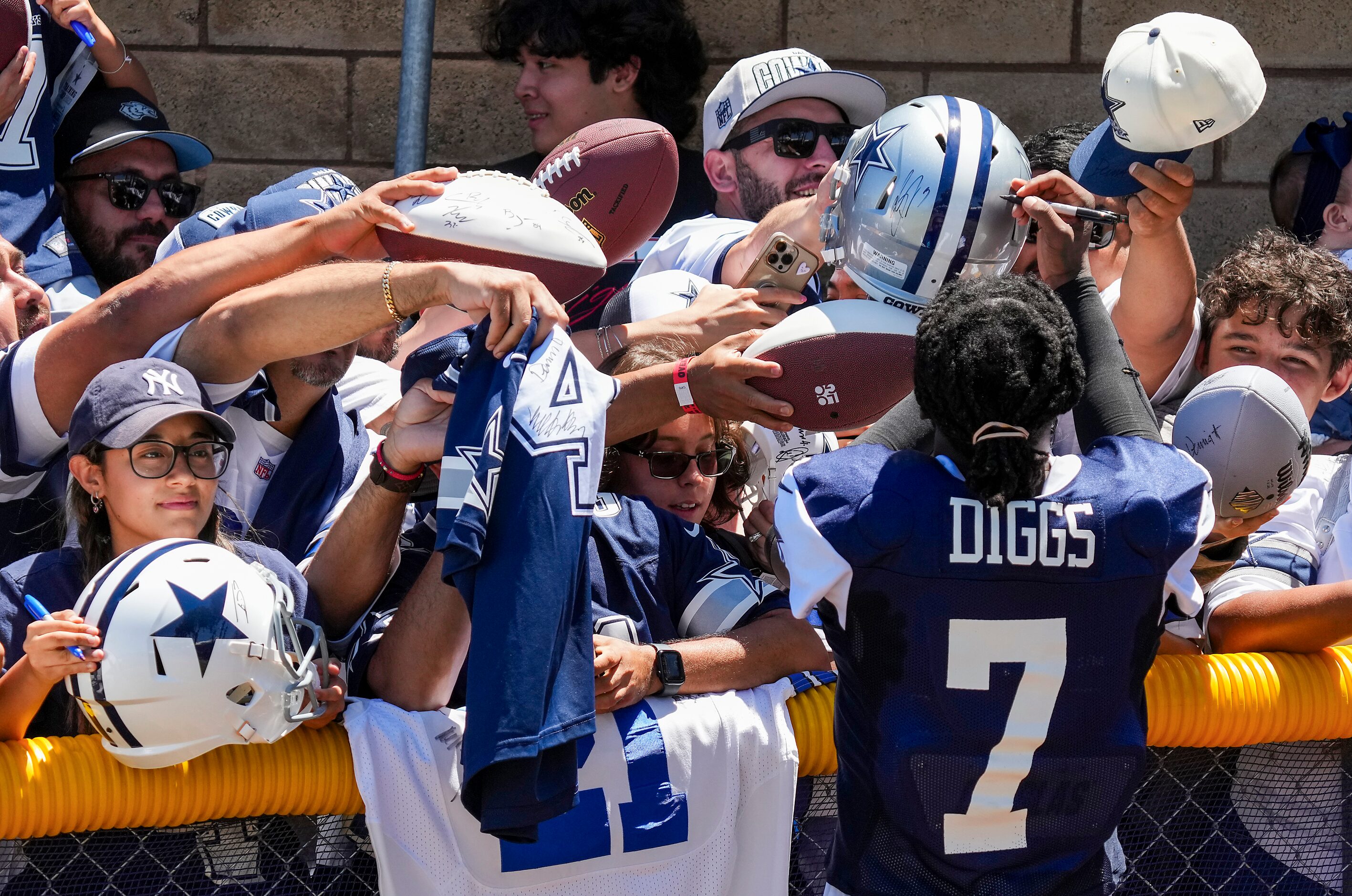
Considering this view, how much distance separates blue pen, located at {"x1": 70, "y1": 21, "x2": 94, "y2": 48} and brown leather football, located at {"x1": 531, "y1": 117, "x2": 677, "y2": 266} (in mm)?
1855

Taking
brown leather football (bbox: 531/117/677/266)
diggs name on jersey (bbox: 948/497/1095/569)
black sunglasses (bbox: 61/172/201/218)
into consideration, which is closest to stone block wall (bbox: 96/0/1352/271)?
black sunglasses (bbox: 61/172/201/218)

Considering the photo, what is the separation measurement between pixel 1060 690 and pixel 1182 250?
126cm

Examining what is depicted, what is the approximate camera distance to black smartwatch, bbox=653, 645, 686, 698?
2551 millimetres

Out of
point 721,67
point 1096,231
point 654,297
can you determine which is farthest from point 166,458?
point 721,67

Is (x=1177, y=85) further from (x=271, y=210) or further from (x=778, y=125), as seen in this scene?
(x=271, y=210)

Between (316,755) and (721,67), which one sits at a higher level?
(721,67)

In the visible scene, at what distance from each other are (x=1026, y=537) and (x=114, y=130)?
332cm

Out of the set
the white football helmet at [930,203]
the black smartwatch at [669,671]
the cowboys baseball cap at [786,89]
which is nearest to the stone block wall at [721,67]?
the cowboys baseball cap at [786,89]

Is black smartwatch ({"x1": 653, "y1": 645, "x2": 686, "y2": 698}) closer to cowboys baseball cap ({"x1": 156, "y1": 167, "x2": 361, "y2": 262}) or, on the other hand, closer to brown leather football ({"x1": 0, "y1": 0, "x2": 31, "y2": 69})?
cowboys baseball cap ({"x1": 156, "y1": 167, "x2": 361, "y2": 262})

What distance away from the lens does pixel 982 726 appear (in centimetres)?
225

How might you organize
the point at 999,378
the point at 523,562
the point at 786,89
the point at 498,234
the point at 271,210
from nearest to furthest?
the point at 999,378 → the point at 523,562 → the point at 498,234 → the point at 271,210 → the point at 786,89

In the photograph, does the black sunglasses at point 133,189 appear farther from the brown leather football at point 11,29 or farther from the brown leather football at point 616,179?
the brown leather football at point 616,179

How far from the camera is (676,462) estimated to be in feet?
10.1

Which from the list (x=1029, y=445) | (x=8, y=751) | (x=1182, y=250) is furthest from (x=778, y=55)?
(x=8, y=751)
